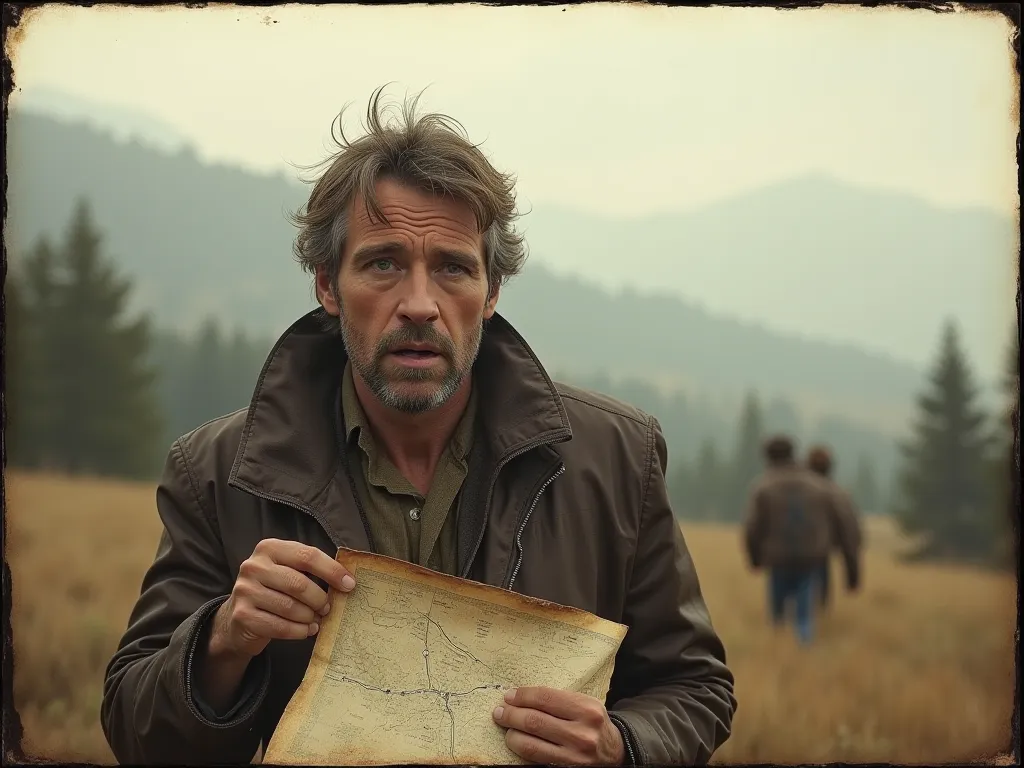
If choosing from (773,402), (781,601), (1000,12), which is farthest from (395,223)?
(773,402)

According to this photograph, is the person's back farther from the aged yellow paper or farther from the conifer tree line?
the conifer tree line

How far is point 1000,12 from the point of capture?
251cm

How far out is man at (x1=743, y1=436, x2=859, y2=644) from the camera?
10.1 meters

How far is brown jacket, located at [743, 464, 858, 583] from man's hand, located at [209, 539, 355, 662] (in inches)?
334

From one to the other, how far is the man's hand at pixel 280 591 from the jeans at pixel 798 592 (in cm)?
874

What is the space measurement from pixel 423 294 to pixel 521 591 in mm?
765

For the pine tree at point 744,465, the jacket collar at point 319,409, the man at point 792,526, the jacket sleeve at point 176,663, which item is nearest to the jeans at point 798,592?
the man at point 792,526

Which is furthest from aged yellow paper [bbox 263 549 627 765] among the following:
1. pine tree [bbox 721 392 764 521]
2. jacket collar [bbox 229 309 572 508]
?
pine tree [bbox 721 392 764 521]

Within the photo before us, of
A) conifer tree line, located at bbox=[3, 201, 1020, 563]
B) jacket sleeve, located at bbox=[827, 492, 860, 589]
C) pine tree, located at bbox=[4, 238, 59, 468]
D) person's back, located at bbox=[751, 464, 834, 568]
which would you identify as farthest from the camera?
conifer tree line, located at bbox=[3, 201, 1020, 563]

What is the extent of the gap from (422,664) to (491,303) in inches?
43.2

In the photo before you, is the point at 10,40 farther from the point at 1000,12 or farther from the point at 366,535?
the point at 1000,12

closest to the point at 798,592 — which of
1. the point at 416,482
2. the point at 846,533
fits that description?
the point at 846,533

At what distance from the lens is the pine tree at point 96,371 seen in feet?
135

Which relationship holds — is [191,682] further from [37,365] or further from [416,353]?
[37,365]
